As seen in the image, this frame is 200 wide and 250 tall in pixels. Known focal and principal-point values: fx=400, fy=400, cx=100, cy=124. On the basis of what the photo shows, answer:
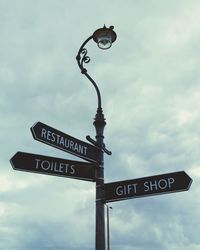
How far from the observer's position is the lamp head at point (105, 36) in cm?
720

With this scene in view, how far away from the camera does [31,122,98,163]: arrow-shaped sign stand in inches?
250

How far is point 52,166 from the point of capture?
6.49m

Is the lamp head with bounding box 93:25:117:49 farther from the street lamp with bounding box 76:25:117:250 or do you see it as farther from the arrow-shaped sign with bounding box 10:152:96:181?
the arrow-shaped sign with bounding box 10:152:96:181

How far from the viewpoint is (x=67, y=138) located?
6.73 metres

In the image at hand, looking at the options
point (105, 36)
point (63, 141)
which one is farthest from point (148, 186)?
point (105, 36)

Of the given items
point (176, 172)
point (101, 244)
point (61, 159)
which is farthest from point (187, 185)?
point (61, 159)

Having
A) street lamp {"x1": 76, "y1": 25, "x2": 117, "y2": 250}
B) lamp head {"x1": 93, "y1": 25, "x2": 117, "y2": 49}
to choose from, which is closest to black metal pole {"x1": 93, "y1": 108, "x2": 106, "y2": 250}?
street lamp {"x1": 76, "y1": 25, "x2": 117, "y2": 250}

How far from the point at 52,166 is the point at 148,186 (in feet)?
5.25

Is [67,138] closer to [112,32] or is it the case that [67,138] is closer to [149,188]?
[149,188]

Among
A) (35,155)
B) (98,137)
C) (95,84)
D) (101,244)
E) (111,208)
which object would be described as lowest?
(101,244)

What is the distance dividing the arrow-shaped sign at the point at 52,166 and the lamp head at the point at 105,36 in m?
2.20

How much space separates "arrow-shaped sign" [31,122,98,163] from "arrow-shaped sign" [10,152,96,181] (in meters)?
0.17

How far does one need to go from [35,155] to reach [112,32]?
8.53 ft

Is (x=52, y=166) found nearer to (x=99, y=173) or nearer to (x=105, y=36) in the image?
(x=99, y=173)
